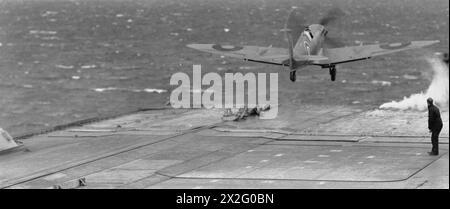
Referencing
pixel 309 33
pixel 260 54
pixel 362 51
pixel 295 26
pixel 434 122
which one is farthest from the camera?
pixel 295 26

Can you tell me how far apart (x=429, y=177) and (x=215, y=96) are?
76.6 metres

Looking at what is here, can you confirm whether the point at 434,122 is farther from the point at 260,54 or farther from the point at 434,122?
the point at 260,54

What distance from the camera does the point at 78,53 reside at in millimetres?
166250

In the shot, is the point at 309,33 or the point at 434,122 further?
the point at 309,33

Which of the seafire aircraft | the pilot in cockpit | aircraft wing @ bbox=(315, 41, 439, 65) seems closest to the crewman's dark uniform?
the seafire aircraft

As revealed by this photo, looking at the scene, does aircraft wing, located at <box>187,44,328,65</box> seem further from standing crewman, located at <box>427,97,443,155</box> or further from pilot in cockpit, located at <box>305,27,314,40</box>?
standing crewman, located at <box>427,97,443,155</box>

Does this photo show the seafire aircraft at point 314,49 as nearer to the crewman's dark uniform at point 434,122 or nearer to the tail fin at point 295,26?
the tail fin at point 295,26

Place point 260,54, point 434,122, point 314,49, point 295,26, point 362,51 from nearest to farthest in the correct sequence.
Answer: point 434,122 → point 260,54 → point 362,51 → point 314,49 → point 295,26

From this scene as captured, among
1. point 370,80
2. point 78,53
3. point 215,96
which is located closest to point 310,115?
point 215,96

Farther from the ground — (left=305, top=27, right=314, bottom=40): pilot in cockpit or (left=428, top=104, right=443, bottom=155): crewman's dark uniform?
(left=305, top=27, right=314, bottom=40): pilot in cockpit

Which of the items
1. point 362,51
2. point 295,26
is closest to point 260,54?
point 295,26

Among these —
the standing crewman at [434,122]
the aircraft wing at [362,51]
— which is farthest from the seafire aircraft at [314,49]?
the standing crewman at [434,122]

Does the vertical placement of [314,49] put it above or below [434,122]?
above
